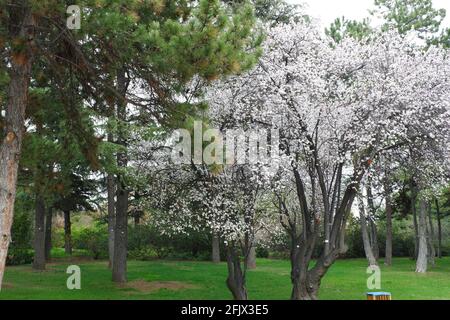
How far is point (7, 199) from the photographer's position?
719 centimetres

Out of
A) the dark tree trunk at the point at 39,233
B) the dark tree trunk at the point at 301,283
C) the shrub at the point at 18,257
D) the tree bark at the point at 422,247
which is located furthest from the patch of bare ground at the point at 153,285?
the tree bark at the point at 422,247

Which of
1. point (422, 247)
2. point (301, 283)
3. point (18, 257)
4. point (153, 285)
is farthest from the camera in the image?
point (18, 257)

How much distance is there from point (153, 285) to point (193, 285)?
4.01 feet

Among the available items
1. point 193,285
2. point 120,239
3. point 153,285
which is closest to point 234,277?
point 193,285

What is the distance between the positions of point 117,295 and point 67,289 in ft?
6.17

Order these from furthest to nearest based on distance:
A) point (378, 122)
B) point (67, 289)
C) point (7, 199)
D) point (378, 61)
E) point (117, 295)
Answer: point (67, 289), point (117, 295), point (378, 61), point (378, 122), point (7, 199)

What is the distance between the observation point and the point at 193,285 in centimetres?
1567

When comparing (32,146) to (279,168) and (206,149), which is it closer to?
(206,149)

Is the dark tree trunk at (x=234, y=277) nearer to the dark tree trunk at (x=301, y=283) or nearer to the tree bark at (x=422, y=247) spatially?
the dark tree trunk at (x=301, y=283)

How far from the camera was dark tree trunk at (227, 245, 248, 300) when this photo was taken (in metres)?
11.9

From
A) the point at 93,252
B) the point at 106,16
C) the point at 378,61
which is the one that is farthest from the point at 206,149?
the point at 93,252

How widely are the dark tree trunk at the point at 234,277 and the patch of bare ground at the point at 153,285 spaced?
3.15m

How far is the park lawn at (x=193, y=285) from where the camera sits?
13242 millimetres

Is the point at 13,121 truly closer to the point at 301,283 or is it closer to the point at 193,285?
the point at 301,283
